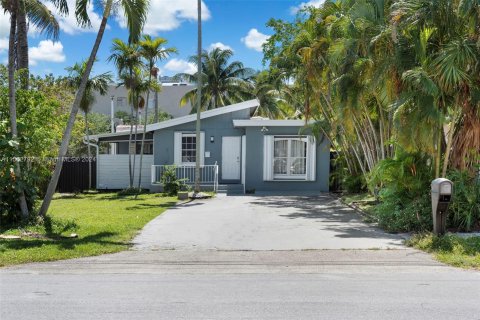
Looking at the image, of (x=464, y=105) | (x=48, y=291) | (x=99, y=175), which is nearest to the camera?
(x=48, y=291)

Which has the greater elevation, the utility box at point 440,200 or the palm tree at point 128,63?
the palm tree at point 128,63

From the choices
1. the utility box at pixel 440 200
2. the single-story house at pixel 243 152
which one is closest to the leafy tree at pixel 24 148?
the utility box at pixel 440 200

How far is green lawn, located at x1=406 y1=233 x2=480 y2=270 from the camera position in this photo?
7566 millimetres

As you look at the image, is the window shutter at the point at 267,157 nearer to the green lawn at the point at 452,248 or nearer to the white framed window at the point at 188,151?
the white framed window at the point at 188,151

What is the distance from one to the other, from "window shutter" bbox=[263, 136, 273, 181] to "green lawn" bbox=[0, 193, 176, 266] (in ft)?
20.5

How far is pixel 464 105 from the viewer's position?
9.80 m

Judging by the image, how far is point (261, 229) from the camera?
11.1 metres

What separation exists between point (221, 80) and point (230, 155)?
62.9 ft

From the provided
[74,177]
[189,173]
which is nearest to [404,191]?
[189,173]

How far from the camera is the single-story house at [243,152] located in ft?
68.3

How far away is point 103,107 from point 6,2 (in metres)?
41.4

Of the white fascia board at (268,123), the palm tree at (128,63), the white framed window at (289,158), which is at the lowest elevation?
the white framed window at (289,158)

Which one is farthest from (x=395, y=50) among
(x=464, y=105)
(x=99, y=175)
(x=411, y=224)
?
(x=99, y=175)

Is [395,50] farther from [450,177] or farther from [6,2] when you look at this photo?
[6,2]
